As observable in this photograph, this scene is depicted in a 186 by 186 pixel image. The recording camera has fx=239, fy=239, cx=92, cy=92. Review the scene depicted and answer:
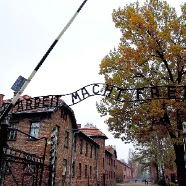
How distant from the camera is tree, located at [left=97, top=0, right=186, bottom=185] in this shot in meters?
13.7

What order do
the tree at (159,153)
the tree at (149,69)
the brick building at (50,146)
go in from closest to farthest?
the tree at (149,69), the brick building at (50,146), the tree at (159,153)

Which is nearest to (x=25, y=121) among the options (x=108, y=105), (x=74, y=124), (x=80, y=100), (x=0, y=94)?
(x=0, y=94)

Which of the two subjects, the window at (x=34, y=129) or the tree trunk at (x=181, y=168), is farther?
the window at (x=34, y=129)

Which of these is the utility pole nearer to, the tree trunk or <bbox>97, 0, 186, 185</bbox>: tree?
<bbox>97, 0, 186, 185</bbox>: tree

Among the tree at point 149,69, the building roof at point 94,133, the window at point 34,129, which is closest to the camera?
the tree at point 149,69

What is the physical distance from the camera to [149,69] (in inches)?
610


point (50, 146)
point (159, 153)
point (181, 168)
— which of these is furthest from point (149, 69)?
point (159, 153)

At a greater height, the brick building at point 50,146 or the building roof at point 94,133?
the building roof at point 94,133

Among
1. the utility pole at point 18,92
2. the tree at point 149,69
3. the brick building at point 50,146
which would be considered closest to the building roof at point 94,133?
the brick building at point 50,146

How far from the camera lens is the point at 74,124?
2612 centimetres

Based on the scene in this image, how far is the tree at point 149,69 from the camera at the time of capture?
1373 cm

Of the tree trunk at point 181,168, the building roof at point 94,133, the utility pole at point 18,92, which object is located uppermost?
the building roof at point 94,133

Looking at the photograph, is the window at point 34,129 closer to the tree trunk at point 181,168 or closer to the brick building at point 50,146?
the brick building at point 50,146

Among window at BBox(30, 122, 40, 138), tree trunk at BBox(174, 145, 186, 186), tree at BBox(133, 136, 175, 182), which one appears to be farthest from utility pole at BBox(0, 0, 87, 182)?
tree at BBox(133, 136, 175, 182)
